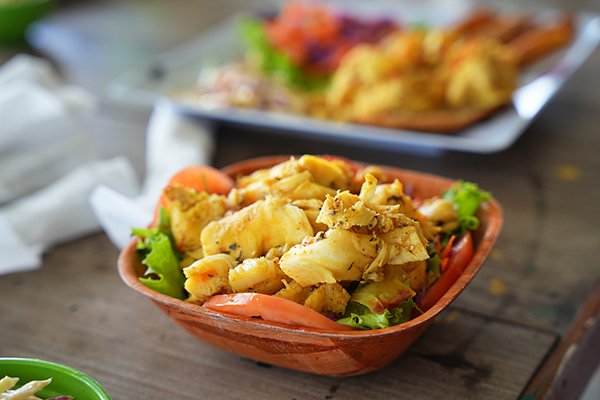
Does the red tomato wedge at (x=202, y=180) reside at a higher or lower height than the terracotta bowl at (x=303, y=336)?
higher

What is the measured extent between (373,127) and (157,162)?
462mm

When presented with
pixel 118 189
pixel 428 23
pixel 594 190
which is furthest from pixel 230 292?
pixel 428 23

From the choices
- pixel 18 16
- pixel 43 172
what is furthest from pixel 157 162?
pixel 18 16

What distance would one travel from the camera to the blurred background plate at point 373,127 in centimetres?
158

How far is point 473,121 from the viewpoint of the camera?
167cm

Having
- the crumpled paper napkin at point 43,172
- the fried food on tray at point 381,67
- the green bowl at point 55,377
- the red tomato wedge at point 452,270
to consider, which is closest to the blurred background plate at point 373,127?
the fried food on tray at point 381,67

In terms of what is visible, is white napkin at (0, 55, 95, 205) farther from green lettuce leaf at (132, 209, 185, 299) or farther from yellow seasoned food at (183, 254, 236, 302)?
yellow seasoned food at (183, 254, 236, 302)

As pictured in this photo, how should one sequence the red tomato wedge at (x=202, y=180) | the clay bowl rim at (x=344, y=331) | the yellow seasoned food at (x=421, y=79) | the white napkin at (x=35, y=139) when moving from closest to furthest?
the clay bowl rim at (x=344, y=331) < the red tomato wedge at (x=202, y=180) < the white napkin at (x=35, y=139) < the yellow seasoned food at (x=421, y=79)

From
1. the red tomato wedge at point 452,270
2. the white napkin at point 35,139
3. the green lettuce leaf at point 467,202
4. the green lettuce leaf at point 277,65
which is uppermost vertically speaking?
the green lettuce leaf at point 277,65

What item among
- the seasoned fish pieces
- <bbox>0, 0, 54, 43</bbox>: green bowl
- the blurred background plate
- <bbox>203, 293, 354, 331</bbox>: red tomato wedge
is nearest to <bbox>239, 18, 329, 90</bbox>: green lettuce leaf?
the blurred background plate

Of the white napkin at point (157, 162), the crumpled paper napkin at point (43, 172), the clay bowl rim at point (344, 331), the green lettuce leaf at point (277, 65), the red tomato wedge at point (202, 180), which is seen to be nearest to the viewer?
the clay bowl rim at point (344, 331)

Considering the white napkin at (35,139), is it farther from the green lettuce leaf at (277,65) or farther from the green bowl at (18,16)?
the green bowl at (18,16)

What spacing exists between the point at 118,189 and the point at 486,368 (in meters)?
0.78

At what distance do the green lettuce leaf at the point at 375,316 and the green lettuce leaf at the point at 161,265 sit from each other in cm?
22
